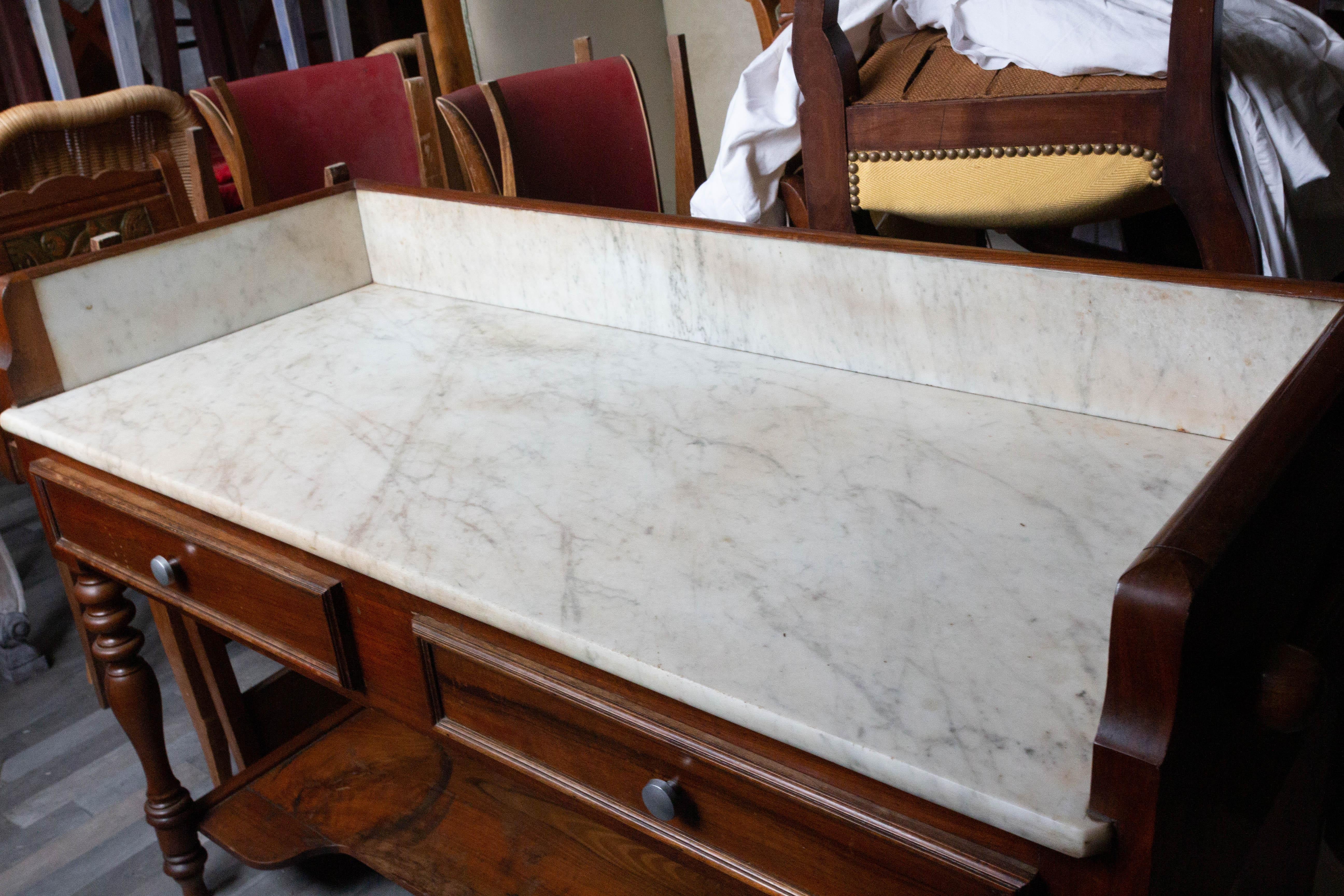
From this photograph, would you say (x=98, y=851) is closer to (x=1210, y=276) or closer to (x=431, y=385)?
(x=431, y=385)

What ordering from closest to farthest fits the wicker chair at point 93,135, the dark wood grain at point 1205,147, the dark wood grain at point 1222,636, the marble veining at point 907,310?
1. the dark wood grain at point 1222,636
2. the marble veining at point 907,310
3. the dark wood grain at point 1205,147
4. the wicker chair at point 93,135

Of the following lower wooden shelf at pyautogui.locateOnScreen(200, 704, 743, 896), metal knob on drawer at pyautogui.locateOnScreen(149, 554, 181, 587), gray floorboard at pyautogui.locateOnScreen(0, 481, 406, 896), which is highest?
metal knob on drawer at pyautogui.locateOnScreen(149, 554, 181, 587)

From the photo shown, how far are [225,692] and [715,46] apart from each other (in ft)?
8.60

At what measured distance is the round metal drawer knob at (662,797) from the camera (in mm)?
611

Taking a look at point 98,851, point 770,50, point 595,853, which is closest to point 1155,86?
point 770,50

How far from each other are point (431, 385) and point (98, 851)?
0.84m

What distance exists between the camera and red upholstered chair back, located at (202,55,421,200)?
1870mm

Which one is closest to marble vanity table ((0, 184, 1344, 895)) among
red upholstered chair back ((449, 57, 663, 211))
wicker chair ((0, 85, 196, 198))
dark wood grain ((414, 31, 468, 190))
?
red upholstered chair back ((449, 57, 663, 211))

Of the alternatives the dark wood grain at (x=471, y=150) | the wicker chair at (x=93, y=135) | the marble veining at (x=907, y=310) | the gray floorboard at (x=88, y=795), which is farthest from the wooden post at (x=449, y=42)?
the marble veining at (x=907, y=310)

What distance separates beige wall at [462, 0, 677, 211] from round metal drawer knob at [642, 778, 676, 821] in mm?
2304

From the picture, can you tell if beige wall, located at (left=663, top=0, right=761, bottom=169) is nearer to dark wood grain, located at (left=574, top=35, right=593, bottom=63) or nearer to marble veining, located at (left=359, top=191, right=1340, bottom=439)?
dark wood grain, located at (left=574, top=35, right=593, bottom=63)

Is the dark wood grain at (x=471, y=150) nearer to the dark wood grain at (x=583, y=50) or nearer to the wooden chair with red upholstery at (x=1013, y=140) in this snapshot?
the dark wood grain at (x=583, y=50)

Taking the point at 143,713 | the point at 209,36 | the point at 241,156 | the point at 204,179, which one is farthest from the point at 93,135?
the point at 209,36

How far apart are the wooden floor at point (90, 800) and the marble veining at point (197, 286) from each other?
64cm
